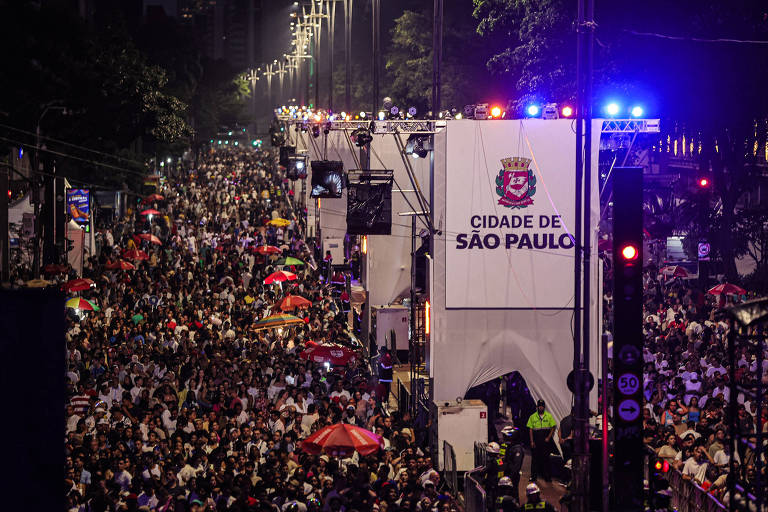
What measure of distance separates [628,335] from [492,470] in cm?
395

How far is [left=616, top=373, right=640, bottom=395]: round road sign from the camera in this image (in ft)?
48.0

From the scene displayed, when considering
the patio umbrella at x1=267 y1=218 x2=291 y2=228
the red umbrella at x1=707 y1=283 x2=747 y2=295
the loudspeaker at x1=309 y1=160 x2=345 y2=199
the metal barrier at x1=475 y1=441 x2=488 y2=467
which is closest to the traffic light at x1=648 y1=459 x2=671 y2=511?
the metal barrier at x1=475 y1=441 x2=488 y2=467

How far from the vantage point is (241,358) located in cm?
2497

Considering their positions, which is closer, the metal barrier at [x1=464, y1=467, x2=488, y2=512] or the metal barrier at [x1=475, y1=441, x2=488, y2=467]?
the metal barrier at [x1=464, y1=467, x2=488, y2=512]

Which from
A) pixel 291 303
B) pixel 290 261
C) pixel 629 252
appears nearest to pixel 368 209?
pixel 291 303

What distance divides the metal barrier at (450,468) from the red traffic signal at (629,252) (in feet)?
18.2

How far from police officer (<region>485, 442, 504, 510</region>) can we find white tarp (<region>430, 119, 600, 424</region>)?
3.40 meters

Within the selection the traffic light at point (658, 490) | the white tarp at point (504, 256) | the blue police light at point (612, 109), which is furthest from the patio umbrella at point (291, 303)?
the traffic light at point (658, 490)

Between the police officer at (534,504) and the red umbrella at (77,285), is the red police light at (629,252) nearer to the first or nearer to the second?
the police officer at (534,504)

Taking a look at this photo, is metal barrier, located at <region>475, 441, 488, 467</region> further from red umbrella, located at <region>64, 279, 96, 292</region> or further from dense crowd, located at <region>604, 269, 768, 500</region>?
red umbrella, located at <region>64, 279, 96, 292</region>

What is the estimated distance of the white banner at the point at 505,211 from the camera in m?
21.7

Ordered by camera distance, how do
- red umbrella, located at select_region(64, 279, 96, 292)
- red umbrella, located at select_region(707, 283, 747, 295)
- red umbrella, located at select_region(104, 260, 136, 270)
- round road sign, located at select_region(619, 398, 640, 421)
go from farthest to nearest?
red umbrella, located at select_region(104, 260, 136, 270) < red umbrella, located at select_region(707, 283, 747, 295) < red umbrella, located at select_region(64, 279, 96, 292) < round road sign, located at select_region(619, 398, 640, 421)

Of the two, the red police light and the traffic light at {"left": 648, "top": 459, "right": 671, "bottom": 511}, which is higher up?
the red police light

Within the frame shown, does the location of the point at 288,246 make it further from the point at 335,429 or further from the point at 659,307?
the point at 335,429
